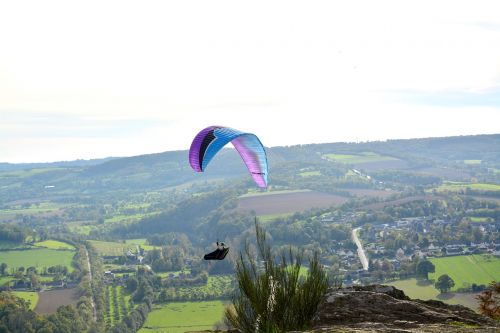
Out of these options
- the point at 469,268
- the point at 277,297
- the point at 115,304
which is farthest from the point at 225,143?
the point at 115,304

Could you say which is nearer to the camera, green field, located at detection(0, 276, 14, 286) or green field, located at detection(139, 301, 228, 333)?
green field, located at detection(139, 301, 228, 333)

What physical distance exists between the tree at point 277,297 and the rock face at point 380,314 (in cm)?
66

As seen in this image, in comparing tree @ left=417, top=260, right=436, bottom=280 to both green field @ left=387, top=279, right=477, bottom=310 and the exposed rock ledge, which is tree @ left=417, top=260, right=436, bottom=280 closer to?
green field @ left=387, top=279, right=477, bottom=310

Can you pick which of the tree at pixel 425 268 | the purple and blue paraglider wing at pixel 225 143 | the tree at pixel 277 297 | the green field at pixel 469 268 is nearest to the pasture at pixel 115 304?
the tree at pixel 425 268

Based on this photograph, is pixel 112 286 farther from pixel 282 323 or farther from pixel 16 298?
pixel 282 323

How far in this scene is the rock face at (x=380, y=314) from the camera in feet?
60.2

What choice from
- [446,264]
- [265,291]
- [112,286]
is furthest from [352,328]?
[112,286]

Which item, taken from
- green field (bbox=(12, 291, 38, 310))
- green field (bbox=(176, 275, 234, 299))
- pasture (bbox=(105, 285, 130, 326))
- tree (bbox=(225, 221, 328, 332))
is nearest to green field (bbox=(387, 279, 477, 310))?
green field (bbox=(176, 275, 234, 299))

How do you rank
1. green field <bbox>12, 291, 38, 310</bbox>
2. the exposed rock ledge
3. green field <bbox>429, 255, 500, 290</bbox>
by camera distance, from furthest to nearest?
green field <bbox>12, 291, 38, 310</bbox>, green field <bbox>429, 255, 500, 290</bbox>, the exposed rock ledge

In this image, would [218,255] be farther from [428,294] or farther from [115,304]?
[115,304]

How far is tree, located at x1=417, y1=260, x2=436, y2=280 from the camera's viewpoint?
6334 inches

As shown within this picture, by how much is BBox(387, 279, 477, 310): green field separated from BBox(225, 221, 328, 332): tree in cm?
10332

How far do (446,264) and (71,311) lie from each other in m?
106

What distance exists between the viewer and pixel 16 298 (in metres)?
156
